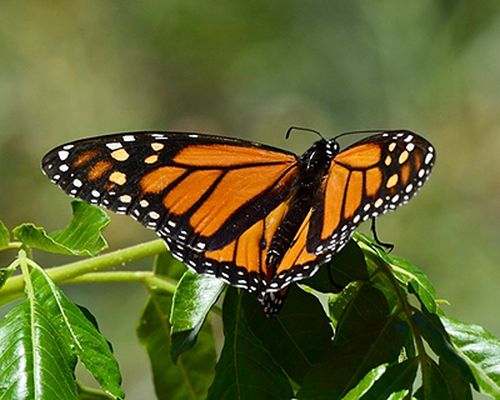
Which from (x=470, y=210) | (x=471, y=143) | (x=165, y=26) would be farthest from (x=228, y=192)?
(x=165, y=26)

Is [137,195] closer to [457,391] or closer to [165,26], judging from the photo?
[457,391]

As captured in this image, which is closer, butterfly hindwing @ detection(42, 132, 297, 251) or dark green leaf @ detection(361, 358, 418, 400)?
dark green leaf @ detection(361, 358, 418, 400)

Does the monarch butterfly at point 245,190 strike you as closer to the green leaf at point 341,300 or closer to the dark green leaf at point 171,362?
the green leaf at point 341,300

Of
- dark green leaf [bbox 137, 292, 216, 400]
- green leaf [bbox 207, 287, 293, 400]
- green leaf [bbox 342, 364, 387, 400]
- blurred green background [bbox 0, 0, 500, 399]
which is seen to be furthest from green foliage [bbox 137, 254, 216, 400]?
blurred green background [bbox 0, 0, 500, 399]

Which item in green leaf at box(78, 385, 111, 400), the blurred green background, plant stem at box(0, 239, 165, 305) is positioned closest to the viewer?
plant stem at box(0, 239, 165, 305)

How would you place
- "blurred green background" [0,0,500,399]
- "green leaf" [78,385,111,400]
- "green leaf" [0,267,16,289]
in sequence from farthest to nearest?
"blurred green background" [0,0,500,399] < "green leaf" [78,385,111,400] < "green leaf" [0,267,16,289]

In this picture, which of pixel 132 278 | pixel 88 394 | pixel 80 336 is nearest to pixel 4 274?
pixel 80 336

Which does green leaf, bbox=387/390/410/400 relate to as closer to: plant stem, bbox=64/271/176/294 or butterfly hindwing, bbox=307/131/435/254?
butterfly hindwing, bbox=307/131/435/254
